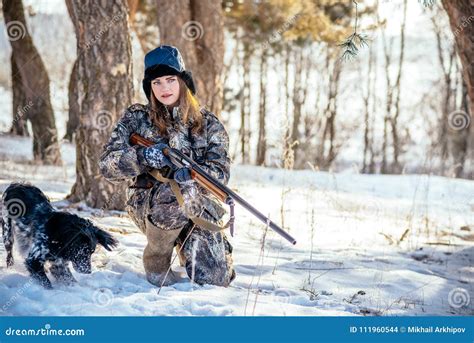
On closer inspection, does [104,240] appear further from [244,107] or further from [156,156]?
[244,107]

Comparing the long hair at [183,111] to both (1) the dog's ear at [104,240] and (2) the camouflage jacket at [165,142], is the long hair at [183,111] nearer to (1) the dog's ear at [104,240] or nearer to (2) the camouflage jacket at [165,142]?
(2) the camouflage jacket at [165,142]

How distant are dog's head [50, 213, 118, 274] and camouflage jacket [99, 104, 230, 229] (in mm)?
349

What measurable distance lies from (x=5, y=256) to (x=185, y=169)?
4.65 ft

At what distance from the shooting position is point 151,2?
1229 cm

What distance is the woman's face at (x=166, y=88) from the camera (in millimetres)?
3633

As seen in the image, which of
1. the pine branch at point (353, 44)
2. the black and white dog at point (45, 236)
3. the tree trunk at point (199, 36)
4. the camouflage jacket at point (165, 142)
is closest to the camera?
the black and white dog at point (45, 236)

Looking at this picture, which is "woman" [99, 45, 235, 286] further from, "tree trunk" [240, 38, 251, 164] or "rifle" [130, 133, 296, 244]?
"tree trunk" [240, 38, 251, 164]

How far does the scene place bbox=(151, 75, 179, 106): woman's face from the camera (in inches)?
143

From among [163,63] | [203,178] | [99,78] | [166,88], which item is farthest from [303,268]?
[99,78]

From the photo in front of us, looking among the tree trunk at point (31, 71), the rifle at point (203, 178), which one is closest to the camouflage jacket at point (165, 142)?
the rifle at point (203, 178)

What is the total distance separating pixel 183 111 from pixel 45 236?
1.13 meters

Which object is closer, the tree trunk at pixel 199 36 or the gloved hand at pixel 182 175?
the gloved hand at pixel 182 175
